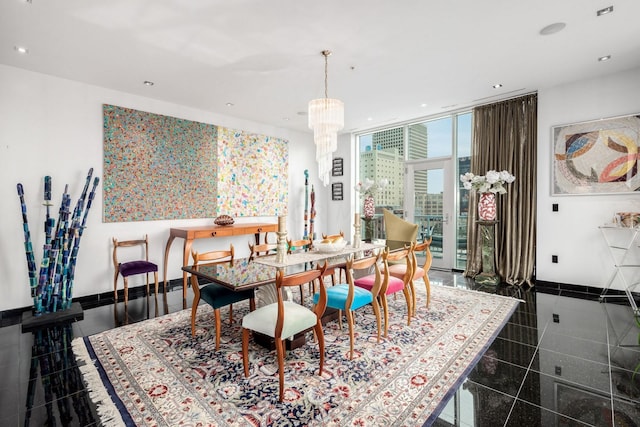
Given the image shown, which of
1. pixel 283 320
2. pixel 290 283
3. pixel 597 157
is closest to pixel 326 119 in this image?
pixel 290 283

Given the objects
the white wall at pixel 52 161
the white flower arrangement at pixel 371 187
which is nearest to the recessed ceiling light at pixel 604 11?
the white flower arrangement at pixel 371 187

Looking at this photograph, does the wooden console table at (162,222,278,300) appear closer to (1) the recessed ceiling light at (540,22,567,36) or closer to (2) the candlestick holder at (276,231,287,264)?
(2) the candlestick holder at (276,231,287,264)

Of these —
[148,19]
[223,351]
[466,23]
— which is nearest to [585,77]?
[466,23]

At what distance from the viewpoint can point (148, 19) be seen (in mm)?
2566

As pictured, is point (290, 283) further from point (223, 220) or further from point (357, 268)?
point (223, 220)

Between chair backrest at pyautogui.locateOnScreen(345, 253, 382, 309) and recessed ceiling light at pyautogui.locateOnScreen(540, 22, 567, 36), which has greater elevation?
recessed ceiling light at pyautogui.locateOnScreen(540, 22, 567, 36)

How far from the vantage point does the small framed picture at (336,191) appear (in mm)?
6797

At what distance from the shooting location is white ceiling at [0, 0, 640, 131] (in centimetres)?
246

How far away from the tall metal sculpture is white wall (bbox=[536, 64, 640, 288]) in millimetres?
5820

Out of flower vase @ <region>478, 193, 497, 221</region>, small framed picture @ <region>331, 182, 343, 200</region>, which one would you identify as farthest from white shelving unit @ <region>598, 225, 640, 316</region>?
small framed picture @ <region>331, 182, 343, 200</region>

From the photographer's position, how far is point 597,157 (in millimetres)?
3873

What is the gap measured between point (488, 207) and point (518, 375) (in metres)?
2.89

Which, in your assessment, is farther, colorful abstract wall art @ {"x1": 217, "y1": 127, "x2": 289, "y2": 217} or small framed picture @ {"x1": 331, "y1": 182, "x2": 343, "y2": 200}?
small framed picture @ {"x1": 331, "y1": 182, "x2": 343, "y2": 200}

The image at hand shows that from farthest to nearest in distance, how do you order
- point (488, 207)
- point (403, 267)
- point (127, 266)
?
point (488, 207) < point (127, 266) < point (403, 267)
